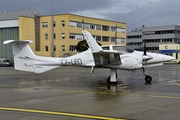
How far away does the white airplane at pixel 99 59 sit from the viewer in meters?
19.5

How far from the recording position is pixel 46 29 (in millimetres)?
82375

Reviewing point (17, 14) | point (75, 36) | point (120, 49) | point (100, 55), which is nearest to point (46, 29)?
point (75, 36)

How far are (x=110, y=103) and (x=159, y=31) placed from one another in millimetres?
117123

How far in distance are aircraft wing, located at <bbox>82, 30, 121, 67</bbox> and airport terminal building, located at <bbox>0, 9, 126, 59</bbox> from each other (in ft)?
183

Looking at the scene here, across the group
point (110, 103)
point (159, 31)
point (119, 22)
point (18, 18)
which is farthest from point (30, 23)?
point (110, 103)

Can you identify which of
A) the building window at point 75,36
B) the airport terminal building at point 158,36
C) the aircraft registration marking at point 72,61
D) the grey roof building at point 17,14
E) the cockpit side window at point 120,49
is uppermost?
the grey roof building at point 17,14

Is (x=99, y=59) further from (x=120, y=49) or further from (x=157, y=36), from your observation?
(x=157, y=36)

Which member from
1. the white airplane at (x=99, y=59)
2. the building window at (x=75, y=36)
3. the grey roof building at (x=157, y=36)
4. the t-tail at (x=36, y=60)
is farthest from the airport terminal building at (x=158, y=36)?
the t-tail at (x=36, y=60)

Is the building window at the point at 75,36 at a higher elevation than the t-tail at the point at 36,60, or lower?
higher

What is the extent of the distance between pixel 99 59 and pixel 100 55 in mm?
508

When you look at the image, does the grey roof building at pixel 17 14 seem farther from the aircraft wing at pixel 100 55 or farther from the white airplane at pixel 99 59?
the aircraft wing at pixel 100 55

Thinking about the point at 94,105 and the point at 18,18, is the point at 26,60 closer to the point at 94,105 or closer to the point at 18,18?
the point at 94,105

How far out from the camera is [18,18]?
82.8m

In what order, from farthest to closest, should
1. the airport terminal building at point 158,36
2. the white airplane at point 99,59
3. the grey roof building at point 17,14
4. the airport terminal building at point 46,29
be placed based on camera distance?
the airport terminal building at point 158,36, the grey roof building at point 17,14, the airport terminal building at point 46,29, the white airplane at point 99,59
